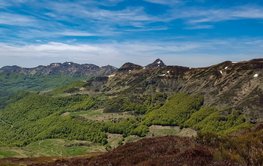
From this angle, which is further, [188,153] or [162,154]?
[162,154]

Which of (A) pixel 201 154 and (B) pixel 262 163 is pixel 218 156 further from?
(B) pixel 262 163

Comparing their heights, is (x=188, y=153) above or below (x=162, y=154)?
above

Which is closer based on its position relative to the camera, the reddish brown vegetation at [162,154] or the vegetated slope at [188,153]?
the reddish brown vegetation at [162,154]

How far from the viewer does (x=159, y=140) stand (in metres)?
35.7

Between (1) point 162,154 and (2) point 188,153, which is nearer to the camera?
(2) point 188,153

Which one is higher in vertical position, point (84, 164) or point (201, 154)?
point (201, 154)

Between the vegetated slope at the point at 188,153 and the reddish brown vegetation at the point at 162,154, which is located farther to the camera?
the vegetated slope at the point at 188,153

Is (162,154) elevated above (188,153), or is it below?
below

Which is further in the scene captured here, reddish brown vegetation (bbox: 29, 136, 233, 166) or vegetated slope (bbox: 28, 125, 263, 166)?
vegetated slope (bbox: 28, 125, 263, 166)

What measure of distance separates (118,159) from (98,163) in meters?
1.90

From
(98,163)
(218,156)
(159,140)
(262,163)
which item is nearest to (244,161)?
(262,163)

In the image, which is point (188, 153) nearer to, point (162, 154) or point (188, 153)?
point (188, 153)

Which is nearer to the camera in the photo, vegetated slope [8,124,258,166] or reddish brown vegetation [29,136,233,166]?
reddish brown vegetation [29,136,233,166]

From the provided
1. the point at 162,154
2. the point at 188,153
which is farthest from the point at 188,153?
the point at 162,154
